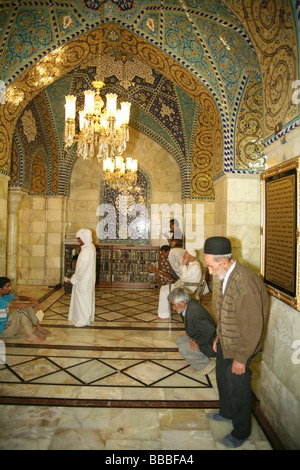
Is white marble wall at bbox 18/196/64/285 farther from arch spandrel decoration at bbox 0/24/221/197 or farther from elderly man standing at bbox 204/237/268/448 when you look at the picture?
elderly man standing at bbox 204/237/268/448

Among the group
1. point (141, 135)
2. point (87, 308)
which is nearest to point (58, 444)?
point (87, 308)

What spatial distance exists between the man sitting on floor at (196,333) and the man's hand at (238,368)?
93 cm

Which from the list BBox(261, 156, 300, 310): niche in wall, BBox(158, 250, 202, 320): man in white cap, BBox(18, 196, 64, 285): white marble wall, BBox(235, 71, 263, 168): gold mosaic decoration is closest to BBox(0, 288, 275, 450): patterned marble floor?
BBox(158, 250, 202, 320): man in white cap

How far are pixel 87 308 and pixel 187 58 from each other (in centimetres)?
385

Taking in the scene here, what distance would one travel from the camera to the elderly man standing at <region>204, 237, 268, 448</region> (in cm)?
193

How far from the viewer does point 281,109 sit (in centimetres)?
254

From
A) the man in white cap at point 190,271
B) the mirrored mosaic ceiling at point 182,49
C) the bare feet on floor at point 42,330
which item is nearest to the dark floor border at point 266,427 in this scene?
the man in white cap at point 190,271

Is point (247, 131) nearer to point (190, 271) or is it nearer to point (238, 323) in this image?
point (190, 271)

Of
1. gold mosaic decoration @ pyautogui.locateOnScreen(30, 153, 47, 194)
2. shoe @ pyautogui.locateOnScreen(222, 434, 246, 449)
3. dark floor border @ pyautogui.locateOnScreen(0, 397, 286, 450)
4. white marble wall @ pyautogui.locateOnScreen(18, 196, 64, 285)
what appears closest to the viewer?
shoe @ pyautogui.locateOnScreen(222, 434, 246, 449)

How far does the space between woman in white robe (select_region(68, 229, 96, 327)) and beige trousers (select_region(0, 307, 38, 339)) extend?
0.81 m

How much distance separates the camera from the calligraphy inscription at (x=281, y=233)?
2.21m

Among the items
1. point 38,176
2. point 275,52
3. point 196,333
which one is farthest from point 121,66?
point 196,333

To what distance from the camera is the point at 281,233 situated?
2.40m

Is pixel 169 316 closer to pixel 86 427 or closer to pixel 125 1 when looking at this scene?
pixel 86 427
